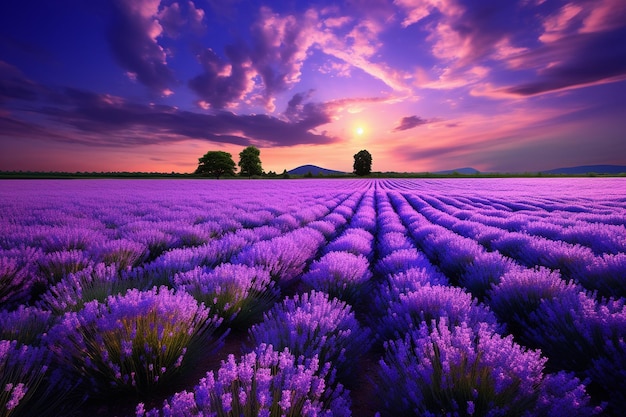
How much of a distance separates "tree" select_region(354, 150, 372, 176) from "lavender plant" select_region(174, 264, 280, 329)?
89.5 m

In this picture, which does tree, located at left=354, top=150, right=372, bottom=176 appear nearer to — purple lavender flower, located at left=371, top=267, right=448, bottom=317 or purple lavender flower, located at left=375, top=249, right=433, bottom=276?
purple lavender flower, located at left=375, top=249, right=433, bottom=276

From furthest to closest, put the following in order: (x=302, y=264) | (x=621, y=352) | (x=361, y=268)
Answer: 1. (x=302, y=264)
2. (x=361, y=268)
3. (x=621, y=352)

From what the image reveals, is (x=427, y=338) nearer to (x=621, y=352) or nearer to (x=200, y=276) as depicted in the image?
(x=621, y=352)

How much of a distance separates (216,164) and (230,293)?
73847 mm

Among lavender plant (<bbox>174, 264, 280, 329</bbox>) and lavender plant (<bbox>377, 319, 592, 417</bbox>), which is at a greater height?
lavender plant (<bbox>377, 319, 592, 417</bbox>)

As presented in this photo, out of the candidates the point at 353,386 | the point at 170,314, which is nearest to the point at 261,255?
the point at 170,314

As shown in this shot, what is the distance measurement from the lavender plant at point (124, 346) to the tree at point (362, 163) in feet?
297

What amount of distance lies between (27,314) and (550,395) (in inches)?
106

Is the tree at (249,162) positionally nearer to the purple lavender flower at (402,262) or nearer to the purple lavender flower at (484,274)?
the purple lavender flower at (402,262)

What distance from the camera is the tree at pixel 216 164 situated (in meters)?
71.7

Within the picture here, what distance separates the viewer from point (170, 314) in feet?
5.47

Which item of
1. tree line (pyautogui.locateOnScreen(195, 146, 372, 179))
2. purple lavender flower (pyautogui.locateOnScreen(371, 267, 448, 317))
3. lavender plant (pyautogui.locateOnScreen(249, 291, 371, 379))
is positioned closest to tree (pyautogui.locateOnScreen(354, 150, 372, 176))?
tree line (pyautogui.locateOnScreen(195, 146, 372, 179))

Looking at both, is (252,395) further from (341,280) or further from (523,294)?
(523,294)

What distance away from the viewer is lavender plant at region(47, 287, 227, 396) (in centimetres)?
144
